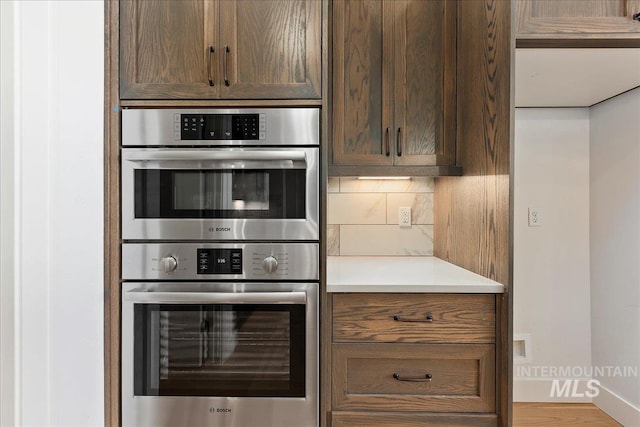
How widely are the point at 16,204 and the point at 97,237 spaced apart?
0.28 ft

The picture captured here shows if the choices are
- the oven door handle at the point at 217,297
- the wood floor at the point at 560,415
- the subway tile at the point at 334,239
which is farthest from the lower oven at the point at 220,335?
the wood floor at the point at 560,415

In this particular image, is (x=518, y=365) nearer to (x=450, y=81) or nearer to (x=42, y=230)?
(x=450, y=81)

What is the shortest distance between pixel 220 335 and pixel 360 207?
3.36 feet

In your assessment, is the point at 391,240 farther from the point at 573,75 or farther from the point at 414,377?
the point at 573,75

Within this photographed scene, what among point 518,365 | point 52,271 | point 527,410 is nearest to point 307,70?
point 52,271

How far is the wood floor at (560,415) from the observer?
1.72 meters

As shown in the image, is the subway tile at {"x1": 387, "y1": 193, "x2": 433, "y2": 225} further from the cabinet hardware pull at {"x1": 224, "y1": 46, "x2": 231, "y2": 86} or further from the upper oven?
the cabinet hardware pull at {"x1": 224, "y1": 46, "x2": 231, "y2": 86}

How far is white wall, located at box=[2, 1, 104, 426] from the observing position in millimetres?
313

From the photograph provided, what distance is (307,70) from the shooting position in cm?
144

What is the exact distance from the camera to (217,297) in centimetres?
143

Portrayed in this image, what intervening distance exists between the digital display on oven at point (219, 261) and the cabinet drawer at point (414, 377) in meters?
0.46

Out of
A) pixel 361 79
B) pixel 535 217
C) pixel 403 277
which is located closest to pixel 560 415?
pixel 535 217

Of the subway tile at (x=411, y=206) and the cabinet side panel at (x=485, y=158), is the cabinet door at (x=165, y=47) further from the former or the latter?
the subway tile at (x=411, y=206)

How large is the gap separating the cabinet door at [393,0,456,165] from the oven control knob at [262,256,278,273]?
2.53 ft
